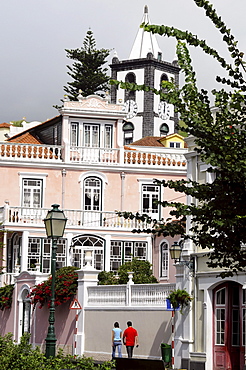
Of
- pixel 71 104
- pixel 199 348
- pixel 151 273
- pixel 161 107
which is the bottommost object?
pixel 199 348

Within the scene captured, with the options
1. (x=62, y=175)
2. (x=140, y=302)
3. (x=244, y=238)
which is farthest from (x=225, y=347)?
(x=62, y=175)

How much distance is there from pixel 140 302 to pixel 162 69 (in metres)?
66.4

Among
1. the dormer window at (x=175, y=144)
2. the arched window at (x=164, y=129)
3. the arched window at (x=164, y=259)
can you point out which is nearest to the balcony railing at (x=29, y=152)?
the arched window at (x=164, y=259)

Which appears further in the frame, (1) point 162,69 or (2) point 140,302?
(1) point 162,69

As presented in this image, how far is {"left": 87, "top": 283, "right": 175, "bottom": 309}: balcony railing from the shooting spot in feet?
89.6

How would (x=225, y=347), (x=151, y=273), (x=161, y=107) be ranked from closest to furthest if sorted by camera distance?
(x=225, y=347) < (x=151, y=273) < (x=161, y=107)

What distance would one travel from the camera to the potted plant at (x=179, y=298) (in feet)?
86.7

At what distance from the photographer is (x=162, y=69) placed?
92.8 metres

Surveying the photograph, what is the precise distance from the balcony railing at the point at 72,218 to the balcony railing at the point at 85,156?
2.89 meters

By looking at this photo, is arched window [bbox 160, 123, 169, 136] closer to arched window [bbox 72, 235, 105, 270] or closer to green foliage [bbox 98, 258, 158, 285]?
arched window [bbox 72, 235, 105, 270]

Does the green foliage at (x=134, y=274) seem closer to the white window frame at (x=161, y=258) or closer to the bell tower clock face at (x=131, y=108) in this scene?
the white window frame at (x=161, y=258)

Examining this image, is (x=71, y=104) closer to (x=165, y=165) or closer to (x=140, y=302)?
(x=165, y=165)

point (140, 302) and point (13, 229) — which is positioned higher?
point (13, 229)

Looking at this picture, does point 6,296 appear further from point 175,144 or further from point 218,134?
point 175,144
